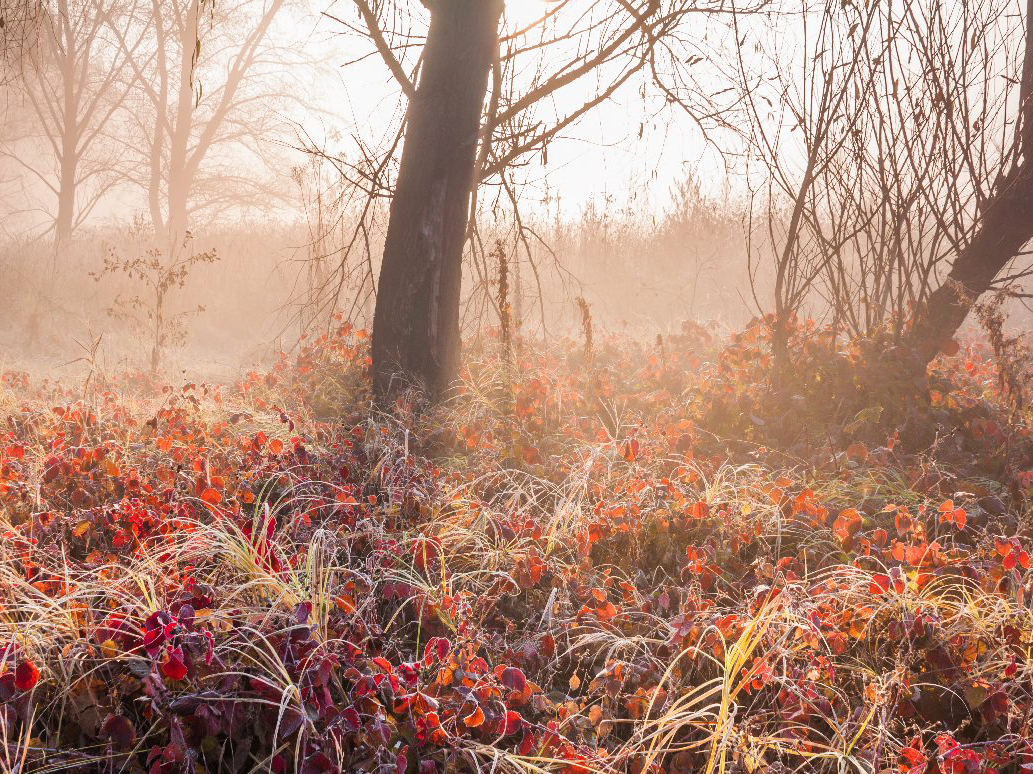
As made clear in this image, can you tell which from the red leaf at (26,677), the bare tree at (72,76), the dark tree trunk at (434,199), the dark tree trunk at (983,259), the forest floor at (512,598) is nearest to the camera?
the red leaf at (26,677)

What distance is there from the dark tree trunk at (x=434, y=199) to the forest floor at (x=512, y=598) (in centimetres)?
48

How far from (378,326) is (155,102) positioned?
1377 cm

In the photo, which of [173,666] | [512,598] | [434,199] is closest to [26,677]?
[173,666]

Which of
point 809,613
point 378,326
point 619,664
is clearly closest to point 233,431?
point 378,326

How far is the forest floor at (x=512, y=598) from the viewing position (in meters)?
1.61

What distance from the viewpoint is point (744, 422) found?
14.4ft

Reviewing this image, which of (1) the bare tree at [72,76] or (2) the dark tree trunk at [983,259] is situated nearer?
(2) the dark tree trunk at [983,259]

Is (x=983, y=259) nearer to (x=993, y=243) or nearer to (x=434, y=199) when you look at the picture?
(x=993, y=243)

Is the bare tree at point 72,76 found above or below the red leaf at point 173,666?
above

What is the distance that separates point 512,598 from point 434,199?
2.70m

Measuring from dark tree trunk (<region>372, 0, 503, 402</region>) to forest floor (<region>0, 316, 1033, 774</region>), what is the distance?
48 cm

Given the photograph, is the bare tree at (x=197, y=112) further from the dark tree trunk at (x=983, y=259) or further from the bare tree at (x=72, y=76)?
the dark tree trunk at (x=983, y=259)

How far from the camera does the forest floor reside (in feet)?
5.27

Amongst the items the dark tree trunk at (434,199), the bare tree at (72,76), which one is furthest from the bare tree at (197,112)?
the dark tree trunk at (434,199)
